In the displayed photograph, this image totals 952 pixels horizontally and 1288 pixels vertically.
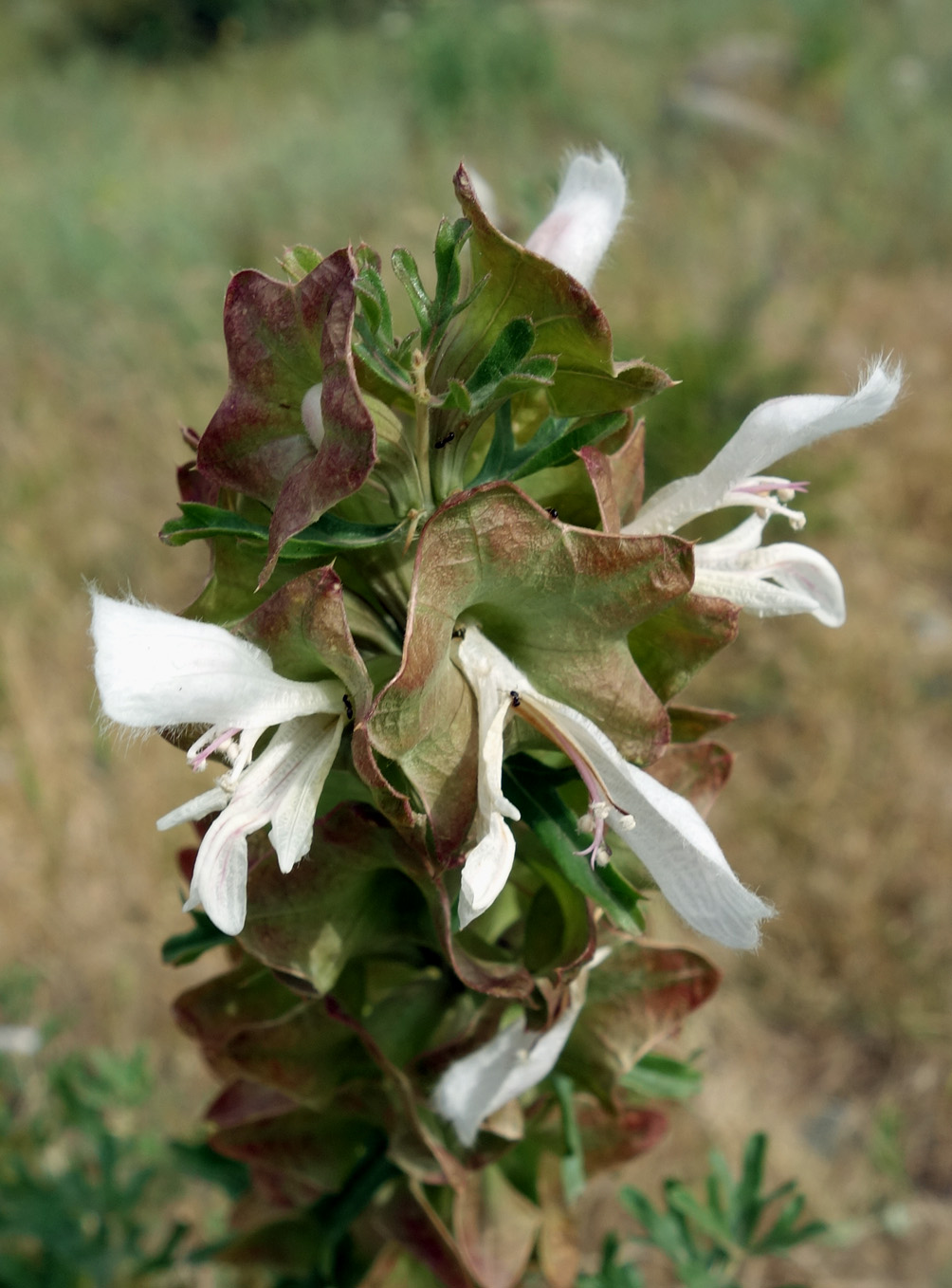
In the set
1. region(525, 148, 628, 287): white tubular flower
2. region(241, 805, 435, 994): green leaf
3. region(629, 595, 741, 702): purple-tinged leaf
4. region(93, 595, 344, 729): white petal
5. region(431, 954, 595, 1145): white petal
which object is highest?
region(525, 148, 628, 287): white tubular flower

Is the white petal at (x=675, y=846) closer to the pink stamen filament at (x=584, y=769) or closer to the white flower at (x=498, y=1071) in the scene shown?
the pink stamen filament at (x=584, y=769)

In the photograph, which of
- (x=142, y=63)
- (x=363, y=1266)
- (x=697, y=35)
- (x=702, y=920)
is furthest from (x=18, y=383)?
(x=142, y=63)

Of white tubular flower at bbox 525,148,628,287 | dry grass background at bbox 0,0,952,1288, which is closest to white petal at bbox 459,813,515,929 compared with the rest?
white tubular flower at bbox 525,148,628,287

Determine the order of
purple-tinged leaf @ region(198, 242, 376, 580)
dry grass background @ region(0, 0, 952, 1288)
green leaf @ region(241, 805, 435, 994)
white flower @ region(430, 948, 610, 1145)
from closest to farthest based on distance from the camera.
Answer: purple-tinged leaf @ region(198, 242, 376, 580) → green leaf @ region(241, 805, 435, 994) → white flower @ region(430, 948, 610, 1145) → dry grass background @ region(0, 0, 952, 1288)

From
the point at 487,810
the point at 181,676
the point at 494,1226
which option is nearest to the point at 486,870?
the point at 487,810

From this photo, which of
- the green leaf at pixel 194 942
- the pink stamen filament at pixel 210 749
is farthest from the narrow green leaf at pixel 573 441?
the green leaf at pixel 194 942

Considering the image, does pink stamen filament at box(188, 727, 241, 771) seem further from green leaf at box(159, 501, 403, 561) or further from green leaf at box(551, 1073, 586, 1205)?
green leaf at box(551, 1073, 586, 1205)
